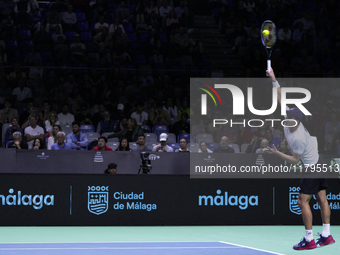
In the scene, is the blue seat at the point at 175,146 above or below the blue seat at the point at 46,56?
below

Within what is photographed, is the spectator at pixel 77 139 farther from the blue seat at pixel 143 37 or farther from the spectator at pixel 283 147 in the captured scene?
the blue seat at pixel 143 37

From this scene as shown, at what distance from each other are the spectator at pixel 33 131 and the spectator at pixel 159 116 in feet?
9.68

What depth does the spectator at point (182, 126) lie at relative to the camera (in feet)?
45.9

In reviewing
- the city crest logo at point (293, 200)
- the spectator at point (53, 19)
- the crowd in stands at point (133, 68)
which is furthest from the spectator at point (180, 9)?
the city crest logo at point (293, 200)

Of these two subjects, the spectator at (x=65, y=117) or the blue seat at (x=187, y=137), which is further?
the spectator at (x=65, y=117)

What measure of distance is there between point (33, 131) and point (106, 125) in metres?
1.89

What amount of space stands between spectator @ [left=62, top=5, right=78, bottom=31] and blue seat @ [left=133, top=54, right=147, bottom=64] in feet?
7.40

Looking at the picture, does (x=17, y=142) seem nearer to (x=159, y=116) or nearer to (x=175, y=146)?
(x=175, y=146)

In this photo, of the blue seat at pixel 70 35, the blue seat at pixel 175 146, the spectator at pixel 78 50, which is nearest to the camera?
the blue seat at pixel 175 146

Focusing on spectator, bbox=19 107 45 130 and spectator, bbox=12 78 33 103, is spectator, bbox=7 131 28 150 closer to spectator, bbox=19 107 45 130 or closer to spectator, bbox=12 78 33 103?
spectator, bbox=19 107 45 130

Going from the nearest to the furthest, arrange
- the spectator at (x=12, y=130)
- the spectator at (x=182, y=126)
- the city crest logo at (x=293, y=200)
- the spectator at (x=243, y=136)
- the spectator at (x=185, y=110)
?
the city crest logo at (x=293, y=200) → the spectator at (x=12, y=130) → the spectator at (x=243, y=136) → the spectator at (x=182, y=126) → the spectator at (x=185, y=110)

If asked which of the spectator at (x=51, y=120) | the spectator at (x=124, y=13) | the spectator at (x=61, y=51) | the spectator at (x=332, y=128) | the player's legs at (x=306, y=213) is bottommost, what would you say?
the player's legs at (x=306, y=213)

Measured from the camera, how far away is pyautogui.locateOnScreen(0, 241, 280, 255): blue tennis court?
274 inches

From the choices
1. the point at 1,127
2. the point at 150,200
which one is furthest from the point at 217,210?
the point at 1,127
